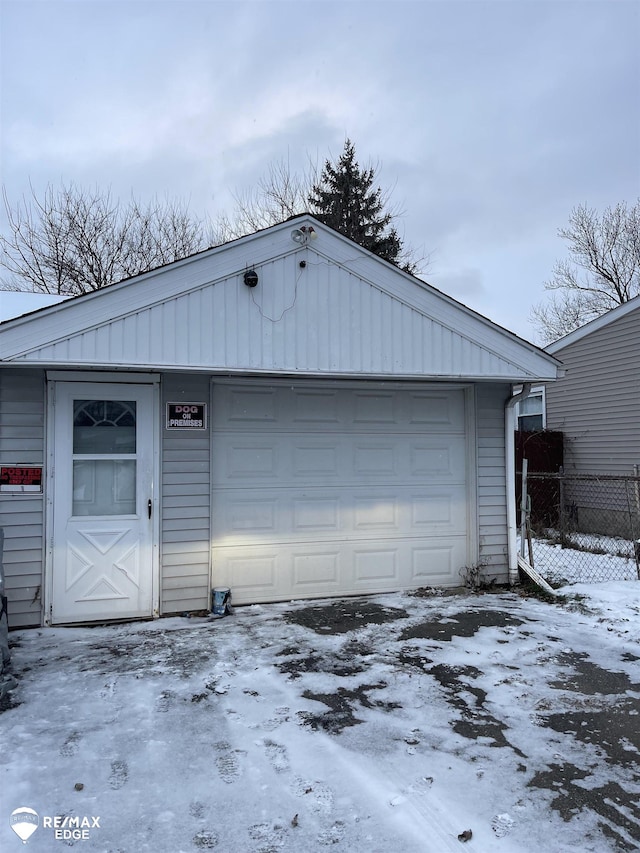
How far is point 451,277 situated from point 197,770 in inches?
1258

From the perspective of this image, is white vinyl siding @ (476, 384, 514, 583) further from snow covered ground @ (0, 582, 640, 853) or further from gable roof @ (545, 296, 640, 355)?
gable roof @ (545, 296, 640, 355)

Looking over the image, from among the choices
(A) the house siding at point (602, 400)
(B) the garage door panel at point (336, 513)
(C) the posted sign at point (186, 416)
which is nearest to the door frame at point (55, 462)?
(C) the posted sign at point (186, 416)

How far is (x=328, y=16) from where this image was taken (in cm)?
991

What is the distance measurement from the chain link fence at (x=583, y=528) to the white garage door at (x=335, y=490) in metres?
1.40

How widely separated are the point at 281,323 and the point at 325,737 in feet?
11.9

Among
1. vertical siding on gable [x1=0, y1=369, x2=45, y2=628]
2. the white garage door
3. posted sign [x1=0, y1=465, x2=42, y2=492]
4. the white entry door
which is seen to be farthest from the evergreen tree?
posted sign [x1=0, y1=465, x2=42, y2=492]

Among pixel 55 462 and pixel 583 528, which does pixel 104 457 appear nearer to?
pixel 55 462

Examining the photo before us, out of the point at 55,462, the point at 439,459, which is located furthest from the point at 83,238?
the point at 439,459

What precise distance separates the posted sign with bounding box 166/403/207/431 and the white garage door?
0.70 feet

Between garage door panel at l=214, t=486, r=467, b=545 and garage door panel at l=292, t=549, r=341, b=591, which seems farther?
garage door panel at l=292, t=549, r=341, b=591

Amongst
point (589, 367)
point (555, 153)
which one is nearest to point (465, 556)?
point (589, 367)

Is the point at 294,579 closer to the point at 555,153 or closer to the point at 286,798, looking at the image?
the point at 286,798

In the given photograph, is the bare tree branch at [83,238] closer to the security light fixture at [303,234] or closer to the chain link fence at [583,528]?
the chain link fence at [583,528]

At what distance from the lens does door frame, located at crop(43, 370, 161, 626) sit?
210 inches
